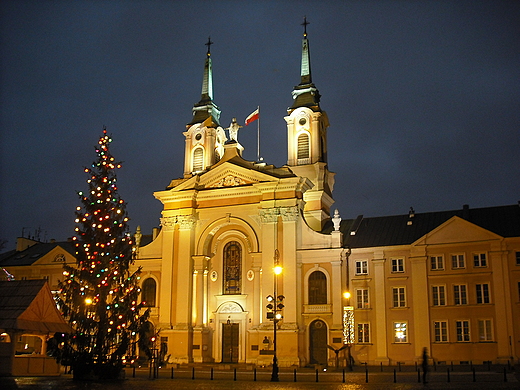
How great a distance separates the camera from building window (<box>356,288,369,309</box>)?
4681cm

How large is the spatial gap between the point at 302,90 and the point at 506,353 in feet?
92.8

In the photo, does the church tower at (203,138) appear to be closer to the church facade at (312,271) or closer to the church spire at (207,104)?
the church spire at (207,104)

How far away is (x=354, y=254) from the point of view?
48.2 metres

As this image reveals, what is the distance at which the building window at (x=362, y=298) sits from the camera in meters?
46.8

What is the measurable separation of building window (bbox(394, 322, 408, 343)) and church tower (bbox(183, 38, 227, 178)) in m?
22.5

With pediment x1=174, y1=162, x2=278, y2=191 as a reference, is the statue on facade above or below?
above

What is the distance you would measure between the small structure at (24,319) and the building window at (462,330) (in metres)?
27.6

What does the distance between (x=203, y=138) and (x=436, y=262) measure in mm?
24601

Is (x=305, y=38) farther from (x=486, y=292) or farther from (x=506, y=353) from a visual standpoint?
(x=506, y=353)

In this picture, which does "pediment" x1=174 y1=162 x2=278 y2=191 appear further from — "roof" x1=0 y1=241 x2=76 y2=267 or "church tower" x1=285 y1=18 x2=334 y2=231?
"roof" x1=0 y1=241 x2=76 y2=267

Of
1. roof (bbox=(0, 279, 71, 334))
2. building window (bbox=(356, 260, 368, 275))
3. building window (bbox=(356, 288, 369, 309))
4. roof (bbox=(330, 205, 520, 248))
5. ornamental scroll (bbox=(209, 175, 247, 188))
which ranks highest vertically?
ornamental scroll (bbox=(209, 175, 247, 188))

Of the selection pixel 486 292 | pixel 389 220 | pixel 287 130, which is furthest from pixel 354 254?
pixel 287 130

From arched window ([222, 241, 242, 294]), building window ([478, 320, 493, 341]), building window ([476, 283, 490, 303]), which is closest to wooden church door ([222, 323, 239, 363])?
arched window ([222, 241, 242, 294])

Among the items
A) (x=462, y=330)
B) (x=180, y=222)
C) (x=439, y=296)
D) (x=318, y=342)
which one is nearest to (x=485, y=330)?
(x=462, y=330)
